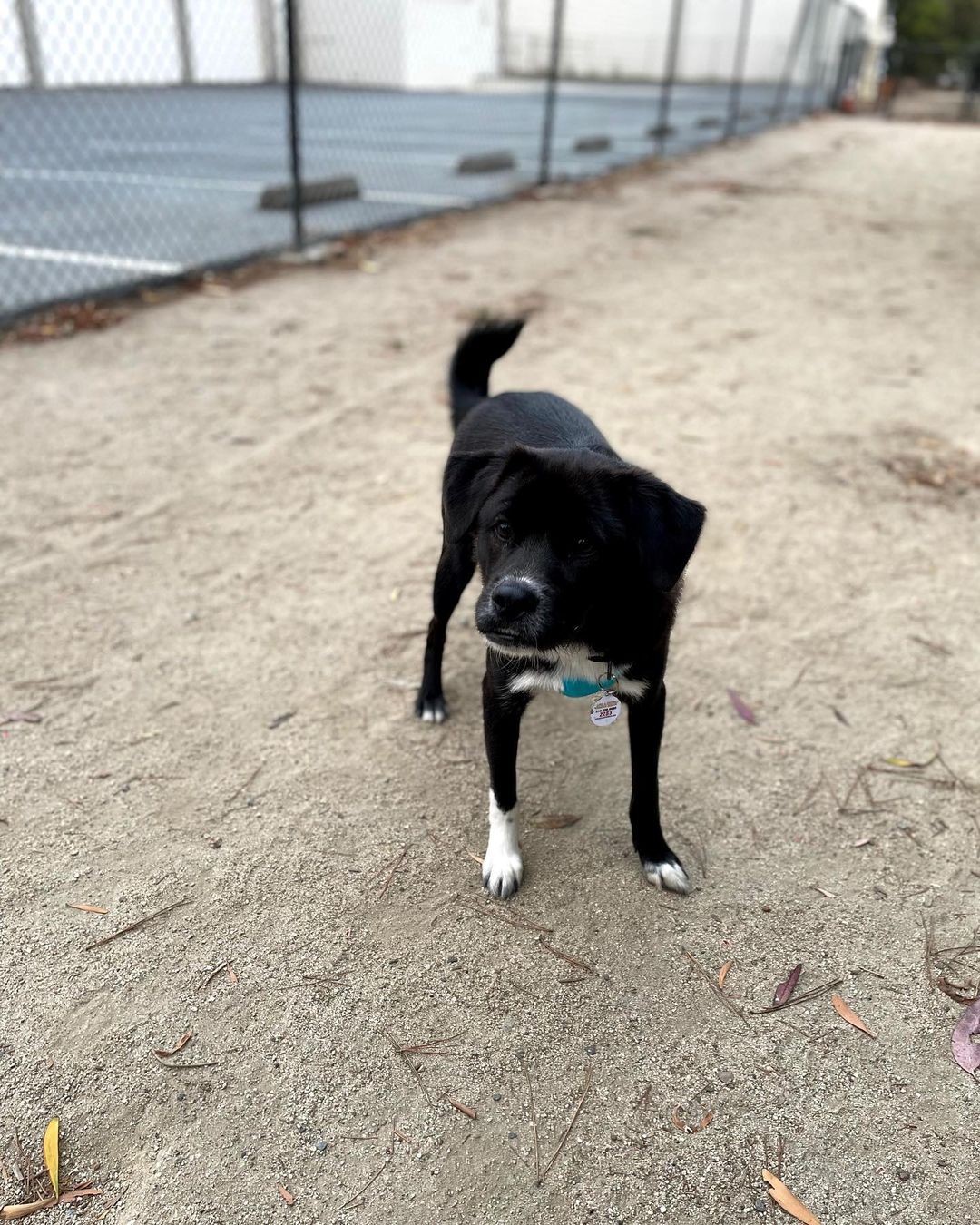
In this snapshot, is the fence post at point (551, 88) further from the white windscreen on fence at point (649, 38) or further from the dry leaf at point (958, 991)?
the white windscreen on fence at point (649, 38)

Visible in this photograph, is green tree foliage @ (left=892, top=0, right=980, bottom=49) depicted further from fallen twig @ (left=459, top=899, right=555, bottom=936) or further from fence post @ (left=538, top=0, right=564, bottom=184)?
fallen twig @ (left=459, top=899, right=555, bottom=936)

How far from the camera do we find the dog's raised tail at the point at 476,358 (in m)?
3.00

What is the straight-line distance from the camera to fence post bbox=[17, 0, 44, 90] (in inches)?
632

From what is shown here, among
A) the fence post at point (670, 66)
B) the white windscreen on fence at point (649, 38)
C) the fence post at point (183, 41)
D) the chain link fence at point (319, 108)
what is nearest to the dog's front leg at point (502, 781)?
the chain link fence at point (319, 108)

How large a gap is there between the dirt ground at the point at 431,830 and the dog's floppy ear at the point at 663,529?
826mm

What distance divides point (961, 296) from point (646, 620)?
6.71 meters

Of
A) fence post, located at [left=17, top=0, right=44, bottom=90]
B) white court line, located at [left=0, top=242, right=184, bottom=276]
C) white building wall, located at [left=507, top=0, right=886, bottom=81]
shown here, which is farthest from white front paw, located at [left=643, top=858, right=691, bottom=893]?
white building wall, located at [left=507, top=0, right=886, bottom=81]

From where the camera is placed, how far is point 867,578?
3719 millimetres

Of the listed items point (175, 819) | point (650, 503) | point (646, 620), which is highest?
point (650, 503)

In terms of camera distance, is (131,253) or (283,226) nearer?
(131,253)

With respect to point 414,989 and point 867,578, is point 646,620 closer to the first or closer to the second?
point 414,989

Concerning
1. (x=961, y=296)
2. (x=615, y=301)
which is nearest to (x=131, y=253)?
(x=615, y=301)

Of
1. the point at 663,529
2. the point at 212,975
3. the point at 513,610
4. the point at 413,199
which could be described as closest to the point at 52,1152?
the point at 212,975

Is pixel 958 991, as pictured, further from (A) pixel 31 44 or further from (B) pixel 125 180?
(A) pixel 31 44
